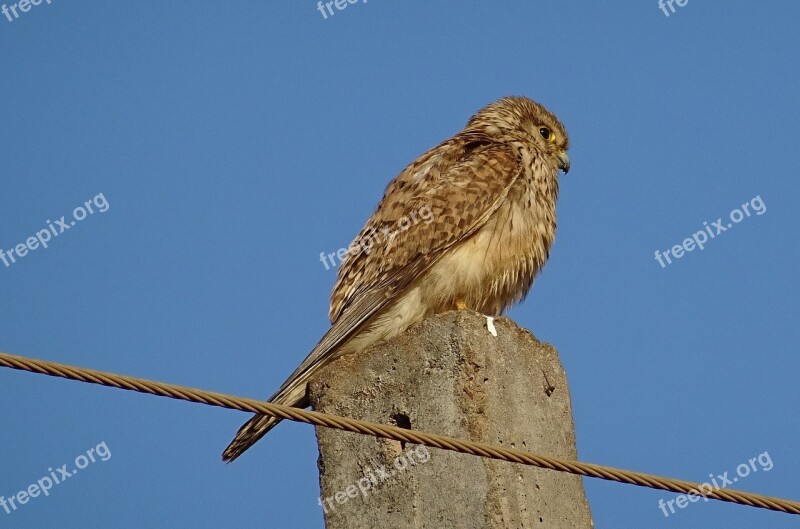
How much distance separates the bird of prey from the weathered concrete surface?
0.48 metres

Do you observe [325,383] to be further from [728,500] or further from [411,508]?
[728,500]

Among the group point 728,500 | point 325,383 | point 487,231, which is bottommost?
point 728,500

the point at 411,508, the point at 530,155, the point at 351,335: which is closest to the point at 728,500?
the point at 411,508

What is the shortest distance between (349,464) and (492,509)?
75cm

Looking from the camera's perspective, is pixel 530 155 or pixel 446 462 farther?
pixel 530 155

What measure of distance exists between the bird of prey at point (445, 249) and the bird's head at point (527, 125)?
23.6 inches

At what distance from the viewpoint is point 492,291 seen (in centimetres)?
609

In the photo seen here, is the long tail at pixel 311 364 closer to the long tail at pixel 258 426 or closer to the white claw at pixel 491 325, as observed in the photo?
the long tail at pixel 258 426

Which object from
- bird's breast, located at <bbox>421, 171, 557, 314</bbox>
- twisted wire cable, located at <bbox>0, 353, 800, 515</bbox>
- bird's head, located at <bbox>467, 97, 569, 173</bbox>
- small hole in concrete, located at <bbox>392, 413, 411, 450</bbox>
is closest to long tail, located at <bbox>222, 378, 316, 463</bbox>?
small hole in concrete, located at <bbox>392, 413, 411, 450</bbox>

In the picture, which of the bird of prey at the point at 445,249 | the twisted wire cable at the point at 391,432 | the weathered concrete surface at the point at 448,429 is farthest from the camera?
the bird of prey at the point at 445,249

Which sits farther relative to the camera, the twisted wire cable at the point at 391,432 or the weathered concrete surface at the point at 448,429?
the weathered concrete surface at the point at 448,429

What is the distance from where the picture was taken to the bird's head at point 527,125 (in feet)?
23.6

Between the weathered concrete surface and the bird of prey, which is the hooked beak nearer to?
the bird of prey

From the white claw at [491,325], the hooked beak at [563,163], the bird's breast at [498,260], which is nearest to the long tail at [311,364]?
the bird's breast at [498,260]
